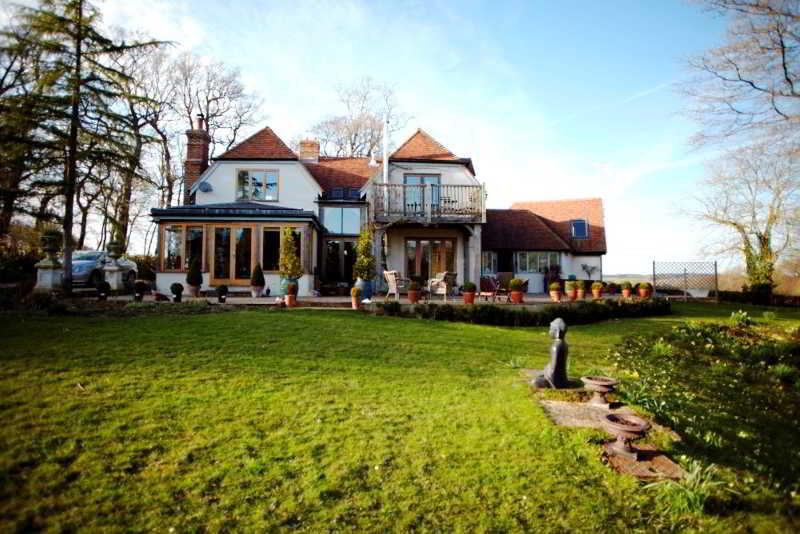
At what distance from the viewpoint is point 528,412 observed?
15.4 ft

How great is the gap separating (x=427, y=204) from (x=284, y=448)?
50.2 feet

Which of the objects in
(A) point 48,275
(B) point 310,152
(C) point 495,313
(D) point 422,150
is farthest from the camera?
(B) point 310,152

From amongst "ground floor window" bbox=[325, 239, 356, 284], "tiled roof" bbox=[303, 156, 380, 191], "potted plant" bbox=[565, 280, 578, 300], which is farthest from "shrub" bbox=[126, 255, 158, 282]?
"potted plant" bbox=[565, 280, 578, 300]

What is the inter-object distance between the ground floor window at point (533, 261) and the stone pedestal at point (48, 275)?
20332mm

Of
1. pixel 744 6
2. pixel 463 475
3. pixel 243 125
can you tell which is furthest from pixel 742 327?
pixel 243 125

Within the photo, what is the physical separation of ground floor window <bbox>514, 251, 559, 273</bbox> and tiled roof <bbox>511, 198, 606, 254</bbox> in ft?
6.89

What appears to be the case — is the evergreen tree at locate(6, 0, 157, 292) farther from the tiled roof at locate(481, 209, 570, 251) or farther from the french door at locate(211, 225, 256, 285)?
the tiled roof at locate(481, 209, 570, 251)

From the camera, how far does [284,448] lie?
12.5ft

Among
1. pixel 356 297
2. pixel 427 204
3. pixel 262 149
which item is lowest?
pixel 356 297

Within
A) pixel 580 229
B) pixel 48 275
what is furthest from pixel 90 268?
pixel 580 229

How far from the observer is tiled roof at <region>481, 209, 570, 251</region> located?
23.9m

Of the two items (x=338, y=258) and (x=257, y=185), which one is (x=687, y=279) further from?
(x=257, y=185)

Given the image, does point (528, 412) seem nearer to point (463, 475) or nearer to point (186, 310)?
point (463, 475)

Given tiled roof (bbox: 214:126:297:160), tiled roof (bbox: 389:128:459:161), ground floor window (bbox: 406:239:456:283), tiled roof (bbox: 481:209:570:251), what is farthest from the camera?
tiled roof (bbox: 481:209:570:251)
